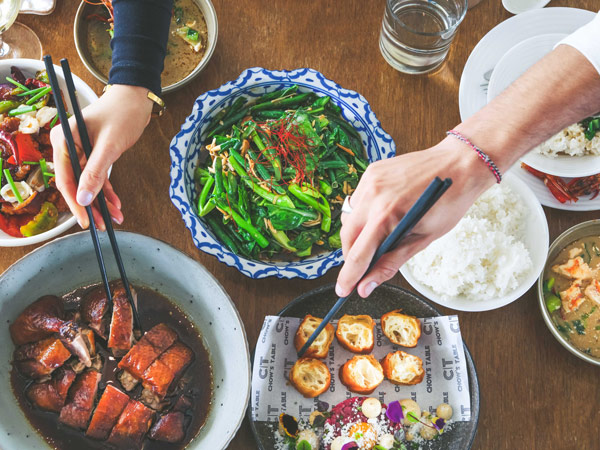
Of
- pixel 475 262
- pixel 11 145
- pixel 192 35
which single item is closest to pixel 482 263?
pixel 475 262

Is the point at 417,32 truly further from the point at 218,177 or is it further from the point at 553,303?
the point at 553,303

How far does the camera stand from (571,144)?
5.72 feet

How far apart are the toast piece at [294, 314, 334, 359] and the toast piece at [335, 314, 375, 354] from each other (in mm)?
35

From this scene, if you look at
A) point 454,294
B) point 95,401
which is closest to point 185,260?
point 95,401

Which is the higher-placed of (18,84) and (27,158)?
(18,84)

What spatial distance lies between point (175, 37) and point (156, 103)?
31 cm

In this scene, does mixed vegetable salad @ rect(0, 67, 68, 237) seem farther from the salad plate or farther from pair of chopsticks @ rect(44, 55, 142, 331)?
the salad plate

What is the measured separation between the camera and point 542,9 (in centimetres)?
187

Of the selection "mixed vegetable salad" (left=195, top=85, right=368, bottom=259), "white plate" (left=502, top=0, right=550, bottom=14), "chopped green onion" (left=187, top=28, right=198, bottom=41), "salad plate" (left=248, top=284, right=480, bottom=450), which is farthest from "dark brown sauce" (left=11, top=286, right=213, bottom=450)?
"white plate" (left=502, top=0, right=550, bottom=14)

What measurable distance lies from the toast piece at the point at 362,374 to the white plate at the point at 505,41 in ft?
2.52

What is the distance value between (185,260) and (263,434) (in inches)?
21.5

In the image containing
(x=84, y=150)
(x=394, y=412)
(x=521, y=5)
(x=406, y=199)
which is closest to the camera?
(x=406, y=199)

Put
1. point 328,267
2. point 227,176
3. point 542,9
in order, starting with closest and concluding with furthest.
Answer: point 328,267 → point 227,176 → point 542,9

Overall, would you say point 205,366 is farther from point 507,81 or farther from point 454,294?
point 507,81
